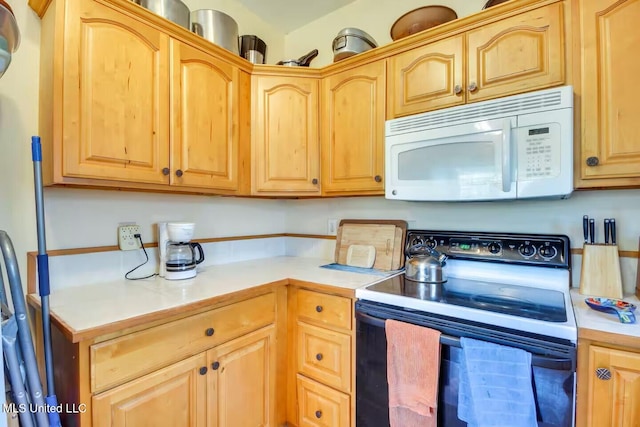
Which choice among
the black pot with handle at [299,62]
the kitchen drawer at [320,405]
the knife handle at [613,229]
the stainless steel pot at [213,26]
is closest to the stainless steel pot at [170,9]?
the stainless steel pot at [213,26]

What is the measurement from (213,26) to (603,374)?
2.22 metres

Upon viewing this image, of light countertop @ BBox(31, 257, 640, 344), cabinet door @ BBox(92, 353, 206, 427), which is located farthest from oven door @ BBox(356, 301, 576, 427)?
cabinet door @ BBox(92, 353, 206, 427)

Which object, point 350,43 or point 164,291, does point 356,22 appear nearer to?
point 350,43

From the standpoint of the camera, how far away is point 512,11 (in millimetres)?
1309

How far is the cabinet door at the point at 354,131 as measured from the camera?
1.68 meters

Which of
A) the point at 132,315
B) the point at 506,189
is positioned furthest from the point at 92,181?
the point at 506,189

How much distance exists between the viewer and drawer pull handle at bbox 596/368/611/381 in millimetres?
895

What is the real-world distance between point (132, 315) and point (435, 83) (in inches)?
63.7

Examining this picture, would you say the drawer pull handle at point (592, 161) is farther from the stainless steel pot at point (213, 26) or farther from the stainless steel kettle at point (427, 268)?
the stainless steel pot at point (213, 26)

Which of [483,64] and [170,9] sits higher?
[170,9]

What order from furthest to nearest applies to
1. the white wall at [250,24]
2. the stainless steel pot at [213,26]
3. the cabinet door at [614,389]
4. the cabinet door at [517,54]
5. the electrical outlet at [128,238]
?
the white wall at [250,24], the stainless steel pot at [213,26], the electrical outlet at [128,238], the cabinet door at [517,54], the cabinet door at [614,389]

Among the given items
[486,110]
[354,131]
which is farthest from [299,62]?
[486,110]

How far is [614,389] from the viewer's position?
89 centimetres

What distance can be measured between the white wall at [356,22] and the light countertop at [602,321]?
5.14ft
